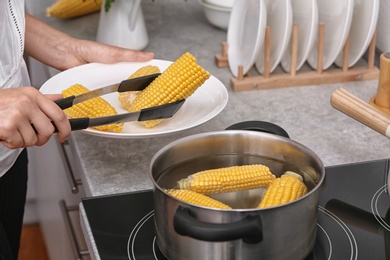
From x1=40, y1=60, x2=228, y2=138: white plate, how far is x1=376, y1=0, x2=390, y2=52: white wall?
41cm

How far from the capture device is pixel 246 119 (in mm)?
1274

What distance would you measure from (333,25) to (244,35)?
0.18 metres

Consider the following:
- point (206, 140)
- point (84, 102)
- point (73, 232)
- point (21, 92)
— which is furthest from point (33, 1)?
point (206, 140)

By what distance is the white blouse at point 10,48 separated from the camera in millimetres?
1146

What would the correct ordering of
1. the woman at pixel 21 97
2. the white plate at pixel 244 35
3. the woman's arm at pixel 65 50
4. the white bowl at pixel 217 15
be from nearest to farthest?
the woman at pixel 21 97, the woman's arm at pixel 65 50, the white plate at pixel 244 35, the white bowl at pixel 217 15

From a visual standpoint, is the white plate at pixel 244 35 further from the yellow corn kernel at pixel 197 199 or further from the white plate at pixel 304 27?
the yellow corn kernel at pixel 197 199

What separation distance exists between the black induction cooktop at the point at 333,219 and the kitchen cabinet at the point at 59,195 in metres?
0.34

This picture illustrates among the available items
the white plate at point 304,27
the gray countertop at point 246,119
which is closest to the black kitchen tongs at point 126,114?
the gray countertop at point 246,119

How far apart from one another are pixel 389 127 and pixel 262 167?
0.63 ft

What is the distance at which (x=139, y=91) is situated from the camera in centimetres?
117

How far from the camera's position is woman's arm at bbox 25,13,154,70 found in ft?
4.21

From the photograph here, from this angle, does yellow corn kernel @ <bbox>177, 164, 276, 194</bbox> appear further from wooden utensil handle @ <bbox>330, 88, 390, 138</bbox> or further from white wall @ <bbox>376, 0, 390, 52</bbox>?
white wall @ <bbox>376, 0, 390, 52</bbox>

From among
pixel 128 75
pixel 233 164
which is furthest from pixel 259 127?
pixel 128 75

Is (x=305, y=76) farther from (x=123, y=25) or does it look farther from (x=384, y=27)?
(x=123, y=25)
